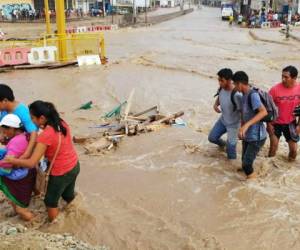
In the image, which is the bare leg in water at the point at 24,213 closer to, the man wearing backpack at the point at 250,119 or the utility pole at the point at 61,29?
the man wearing backpack at the point at 250,119

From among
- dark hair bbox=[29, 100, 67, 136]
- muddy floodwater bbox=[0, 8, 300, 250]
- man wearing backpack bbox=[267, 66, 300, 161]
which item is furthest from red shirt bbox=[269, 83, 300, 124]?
dark hair bbox=[29, 100, 67, 136]

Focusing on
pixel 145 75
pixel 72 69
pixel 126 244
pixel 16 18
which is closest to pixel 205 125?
pixel 126 244

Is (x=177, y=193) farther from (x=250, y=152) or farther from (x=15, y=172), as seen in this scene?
(x=15, y=172)

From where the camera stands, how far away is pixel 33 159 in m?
4.57

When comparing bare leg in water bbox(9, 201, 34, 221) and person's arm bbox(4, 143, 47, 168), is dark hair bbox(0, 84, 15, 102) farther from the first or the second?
bare leg in water bbox(9, 201, 34, 221)

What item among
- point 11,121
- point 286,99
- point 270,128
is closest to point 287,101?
point 286,99

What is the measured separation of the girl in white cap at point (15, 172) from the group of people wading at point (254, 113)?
2.66 m

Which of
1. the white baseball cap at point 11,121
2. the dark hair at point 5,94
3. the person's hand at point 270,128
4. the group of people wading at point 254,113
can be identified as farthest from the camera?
the person's hand at point 270,128

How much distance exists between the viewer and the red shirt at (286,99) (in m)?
6.50

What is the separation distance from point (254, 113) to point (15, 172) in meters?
3.06

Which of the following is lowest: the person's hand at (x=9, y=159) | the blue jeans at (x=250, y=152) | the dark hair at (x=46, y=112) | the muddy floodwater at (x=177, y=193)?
the muddy floodwater at (x=177, y=193)

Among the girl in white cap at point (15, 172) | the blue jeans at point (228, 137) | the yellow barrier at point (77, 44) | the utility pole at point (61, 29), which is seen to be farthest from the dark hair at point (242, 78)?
the utility pole at point (61, 29)

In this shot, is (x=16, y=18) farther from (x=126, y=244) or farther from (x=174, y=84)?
(x=126, y=244)

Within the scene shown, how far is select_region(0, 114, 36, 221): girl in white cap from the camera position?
15.8 feet
